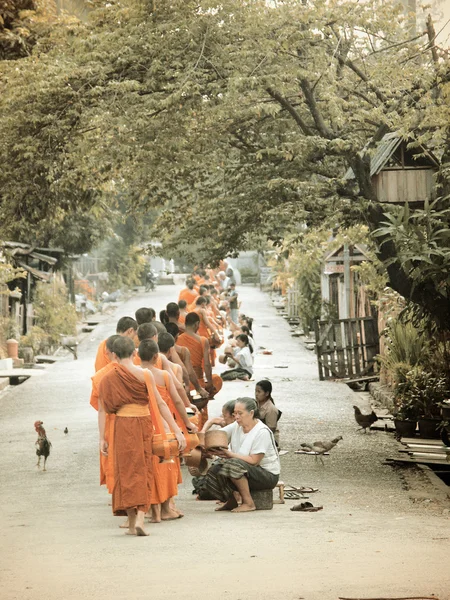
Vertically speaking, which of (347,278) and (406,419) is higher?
(347,278)

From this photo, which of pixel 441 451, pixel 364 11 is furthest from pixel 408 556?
pixel 364 11

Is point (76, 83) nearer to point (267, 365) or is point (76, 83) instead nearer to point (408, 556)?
point (408, 556)

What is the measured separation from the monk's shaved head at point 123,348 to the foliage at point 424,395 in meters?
7.34

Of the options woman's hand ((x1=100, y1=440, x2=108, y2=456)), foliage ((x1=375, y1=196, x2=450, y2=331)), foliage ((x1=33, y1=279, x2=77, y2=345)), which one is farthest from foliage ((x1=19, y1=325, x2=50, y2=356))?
woman's hand ((x1=100, y1=440, x2=108, y2=456))

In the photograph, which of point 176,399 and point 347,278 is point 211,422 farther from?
point 347,278

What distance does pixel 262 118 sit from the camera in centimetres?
1628

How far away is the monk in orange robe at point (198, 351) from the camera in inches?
611

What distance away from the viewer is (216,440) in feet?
37.1

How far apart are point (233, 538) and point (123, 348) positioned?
1899mm

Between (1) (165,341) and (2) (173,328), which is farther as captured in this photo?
(2) (173,328)

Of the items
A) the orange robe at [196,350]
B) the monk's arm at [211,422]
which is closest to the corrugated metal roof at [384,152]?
the orange robe at [196,350]

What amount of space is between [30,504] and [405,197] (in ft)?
23.0

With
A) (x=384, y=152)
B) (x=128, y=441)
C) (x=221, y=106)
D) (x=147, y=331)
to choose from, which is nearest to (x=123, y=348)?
(x=128, y=441)

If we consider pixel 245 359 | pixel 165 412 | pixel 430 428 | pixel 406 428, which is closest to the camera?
pixel 165 412
